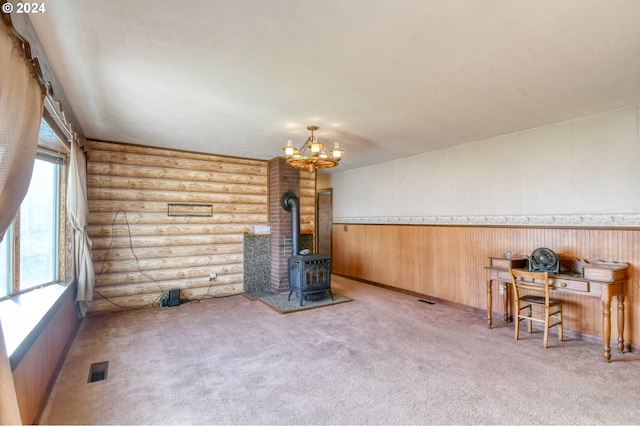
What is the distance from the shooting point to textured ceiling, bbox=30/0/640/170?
1.87 meters

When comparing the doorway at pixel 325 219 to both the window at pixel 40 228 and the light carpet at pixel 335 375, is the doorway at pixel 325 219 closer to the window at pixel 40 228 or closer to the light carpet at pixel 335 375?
A: the light carpet at pixel 335 375

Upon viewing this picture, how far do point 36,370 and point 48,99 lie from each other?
203cm

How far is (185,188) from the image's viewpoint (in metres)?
5.36

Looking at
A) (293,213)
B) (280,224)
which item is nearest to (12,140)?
(293,213)

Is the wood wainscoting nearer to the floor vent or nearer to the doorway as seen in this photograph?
the doorway

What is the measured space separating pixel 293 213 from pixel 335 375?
3.33 meters

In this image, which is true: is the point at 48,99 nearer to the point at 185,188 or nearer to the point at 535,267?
the point at 185,188

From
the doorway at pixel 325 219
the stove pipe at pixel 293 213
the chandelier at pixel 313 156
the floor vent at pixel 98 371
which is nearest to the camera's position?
the floor vent at pixel 98 371

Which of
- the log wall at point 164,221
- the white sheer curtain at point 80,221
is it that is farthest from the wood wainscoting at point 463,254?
the white sheer curtain at point 80,221

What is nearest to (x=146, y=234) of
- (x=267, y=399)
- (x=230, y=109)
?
(x=230, y=109)

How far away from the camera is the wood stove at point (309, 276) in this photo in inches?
197

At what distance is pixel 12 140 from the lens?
1.52 meters

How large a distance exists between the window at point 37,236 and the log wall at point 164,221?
0.88m

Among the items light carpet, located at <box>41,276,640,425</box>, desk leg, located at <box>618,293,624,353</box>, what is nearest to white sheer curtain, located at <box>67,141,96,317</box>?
light carpet, located at <box>41,276,640,425</box>
